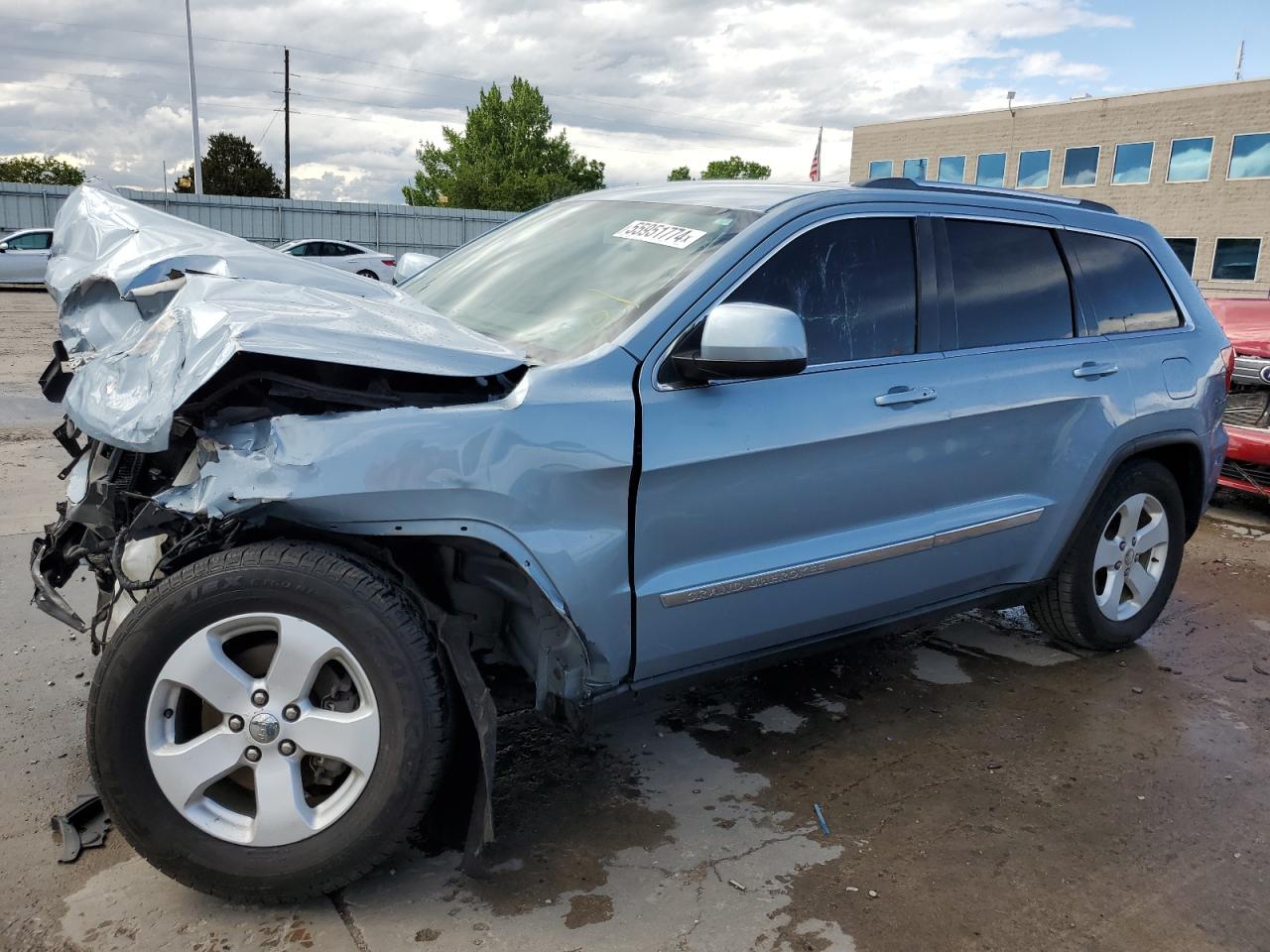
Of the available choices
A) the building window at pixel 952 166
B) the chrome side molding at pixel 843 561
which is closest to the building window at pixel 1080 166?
the building window at pixel 952 166

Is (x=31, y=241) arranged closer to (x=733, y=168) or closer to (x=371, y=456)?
(x=371, y=456)

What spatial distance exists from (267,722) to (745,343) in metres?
1.49

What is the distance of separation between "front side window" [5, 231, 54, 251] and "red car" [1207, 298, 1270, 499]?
75.7 feet

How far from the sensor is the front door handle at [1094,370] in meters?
3.74

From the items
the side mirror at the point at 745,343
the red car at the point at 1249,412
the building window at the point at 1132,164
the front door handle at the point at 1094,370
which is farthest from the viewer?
the building window at the point at 1132,164

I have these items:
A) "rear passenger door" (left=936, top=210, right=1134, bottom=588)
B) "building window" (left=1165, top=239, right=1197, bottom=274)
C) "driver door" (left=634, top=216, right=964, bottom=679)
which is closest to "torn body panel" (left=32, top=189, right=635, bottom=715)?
"driver door" (left=634, top=216, right=964, bottom=679)

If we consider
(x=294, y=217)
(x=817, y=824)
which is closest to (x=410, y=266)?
(x=817, y=824)

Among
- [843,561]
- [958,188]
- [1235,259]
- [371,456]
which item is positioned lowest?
[843,561]

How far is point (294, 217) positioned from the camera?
29.5 meters

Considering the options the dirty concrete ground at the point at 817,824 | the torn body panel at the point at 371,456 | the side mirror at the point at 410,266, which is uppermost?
the side mirror at the point at 410,266

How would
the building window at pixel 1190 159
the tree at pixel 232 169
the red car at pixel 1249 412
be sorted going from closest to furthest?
the red car at pixel 1249 412, the building window at pixel 1190 159, the tree at pixel 232 169

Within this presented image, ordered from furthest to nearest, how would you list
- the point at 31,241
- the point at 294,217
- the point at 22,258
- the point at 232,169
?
the point at 232,169
the point at 294,217
the point at 31,241
the point at 22,258

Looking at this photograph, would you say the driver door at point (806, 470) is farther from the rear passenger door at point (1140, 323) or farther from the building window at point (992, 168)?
the building window at point (992, 168)

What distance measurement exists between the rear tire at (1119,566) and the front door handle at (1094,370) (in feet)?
1.47
